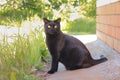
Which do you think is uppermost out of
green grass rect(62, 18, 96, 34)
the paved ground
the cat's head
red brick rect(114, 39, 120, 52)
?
the cat's head

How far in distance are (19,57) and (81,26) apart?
10.8m

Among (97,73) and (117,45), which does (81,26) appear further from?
(97,73)

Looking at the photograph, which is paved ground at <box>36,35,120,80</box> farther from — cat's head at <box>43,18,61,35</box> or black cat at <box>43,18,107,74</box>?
cat's head at <box>43,18,61,35</box>

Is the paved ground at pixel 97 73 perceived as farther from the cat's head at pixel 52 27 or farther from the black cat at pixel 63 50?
the cat's head at pixel 52 27

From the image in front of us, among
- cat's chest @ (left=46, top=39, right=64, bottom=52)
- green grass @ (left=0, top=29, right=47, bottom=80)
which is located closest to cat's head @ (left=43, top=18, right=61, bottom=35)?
cat's chest @ (left=46, top=39, right=64, bottom=52)

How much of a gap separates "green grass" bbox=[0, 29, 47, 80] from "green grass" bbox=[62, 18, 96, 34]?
8205 millimetres

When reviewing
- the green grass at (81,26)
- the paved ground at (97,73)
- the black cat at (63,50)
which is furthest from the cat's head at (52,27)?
the green grass at (81,26)

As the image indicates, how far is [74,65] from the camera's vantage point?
6430 millimetres

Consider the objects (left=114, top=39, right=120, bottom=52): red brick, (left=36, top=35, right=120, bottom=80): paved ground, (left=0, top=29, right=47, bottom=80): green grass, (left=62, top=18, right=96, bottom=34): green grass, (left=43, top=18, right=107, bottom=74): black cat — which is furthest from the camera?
(left=62, top=18, right=96, bottom=34): green grass

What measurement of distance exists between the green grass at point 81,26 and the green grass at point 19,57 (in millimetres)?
8205

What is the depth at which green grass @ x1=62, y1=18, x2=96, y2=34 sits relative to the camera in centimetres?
1579

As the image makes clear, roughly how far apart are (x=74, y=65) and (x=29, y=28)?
1720mm

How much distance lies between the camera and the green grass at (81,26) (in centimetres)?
1579

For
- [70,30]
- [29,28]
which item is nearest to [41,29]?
[29,28]
